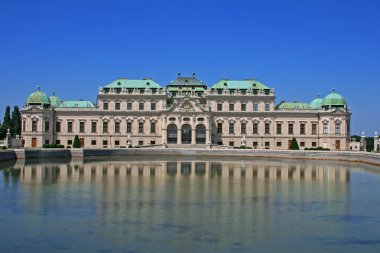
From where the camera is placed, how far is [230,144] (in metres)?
101

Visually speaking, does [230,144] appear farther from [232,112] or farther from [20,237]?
[20,237]

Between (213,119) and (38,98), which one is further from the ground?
(38,98)

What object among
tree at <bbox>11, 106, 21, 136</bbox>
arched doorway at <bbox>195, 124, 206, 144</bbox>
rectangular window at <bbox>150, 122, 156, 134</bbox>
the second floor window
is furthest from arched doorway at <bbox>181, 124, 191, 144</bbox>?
tree at <bbox>11, 106, 21, 136</bbox>

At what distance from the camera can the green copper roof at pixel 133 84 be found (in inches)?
3999

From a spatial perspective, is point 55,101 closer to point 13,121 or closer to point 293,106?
point 13,121

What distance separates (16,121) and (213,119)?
40558 mm

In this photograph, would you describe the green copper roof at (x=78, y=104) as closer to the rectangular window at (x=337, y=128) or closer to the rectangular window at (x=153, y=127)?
the rectangular window at (x=153, y=127)

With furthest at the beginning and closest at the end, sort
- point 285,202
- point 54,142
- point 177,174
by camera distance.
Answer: point 54,142, point 177,174, point 285,202

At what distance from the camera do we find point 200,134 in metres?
99.1

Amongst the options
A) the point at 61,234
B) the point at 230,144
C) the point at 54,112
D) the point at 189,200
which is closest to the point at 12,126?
the point at 54,112

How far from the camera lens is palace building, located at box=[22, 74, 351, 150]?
100 metres

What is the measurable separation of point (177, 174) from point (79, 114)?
53683mm

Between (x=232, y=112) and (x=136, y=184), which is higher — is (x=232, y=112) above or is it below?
above

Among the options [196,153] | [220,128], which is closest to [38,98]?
[196,153]
